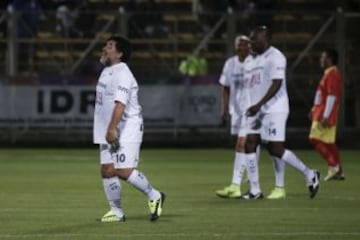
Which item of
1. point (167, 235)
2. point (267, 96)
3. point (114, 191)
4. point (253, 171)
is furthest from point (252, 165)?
point (167, 235)

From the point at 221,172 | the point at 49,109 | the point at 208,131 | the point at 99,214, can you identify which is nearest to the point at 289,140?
the point at 208,131

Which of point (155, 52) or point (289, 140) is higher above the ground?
point (155, 52)

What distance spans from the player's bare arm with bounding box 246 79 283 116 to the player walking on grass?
427 cm

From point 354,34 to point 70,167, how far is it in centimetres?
1029

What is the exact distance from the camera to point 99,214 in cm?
1450

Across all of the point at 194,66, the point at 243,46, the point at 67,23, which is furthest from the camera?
the point at 67,23

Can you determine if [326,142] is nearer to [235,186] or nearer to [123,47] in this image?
[235,186]

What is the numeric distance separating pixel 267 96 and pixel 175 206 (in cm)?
217

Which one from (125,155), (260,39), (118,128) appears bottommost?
(125,155)

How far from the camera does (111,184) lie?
13.5m

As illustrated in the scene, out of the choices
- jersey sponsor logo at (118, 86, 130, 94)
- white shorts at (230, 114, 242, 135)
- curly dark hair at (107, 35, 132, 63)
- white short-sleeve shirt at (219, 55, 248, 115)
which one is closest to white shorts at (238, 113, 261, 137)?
white short-sleeve shirt at (219, 55, 248, 115)

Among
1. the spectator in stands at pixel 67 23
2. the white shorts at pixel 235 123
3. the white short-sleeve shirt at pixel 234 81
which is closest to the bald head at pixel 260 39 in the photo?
the white short-sleeve shirt at pixel 234 81

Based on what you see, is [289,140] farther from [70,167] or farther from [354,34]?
[70,167]

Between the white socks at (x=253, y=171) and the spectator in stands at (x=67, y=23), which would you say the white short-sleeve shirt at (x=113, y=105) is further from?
the spectator in stands at (x=67, y=23)
